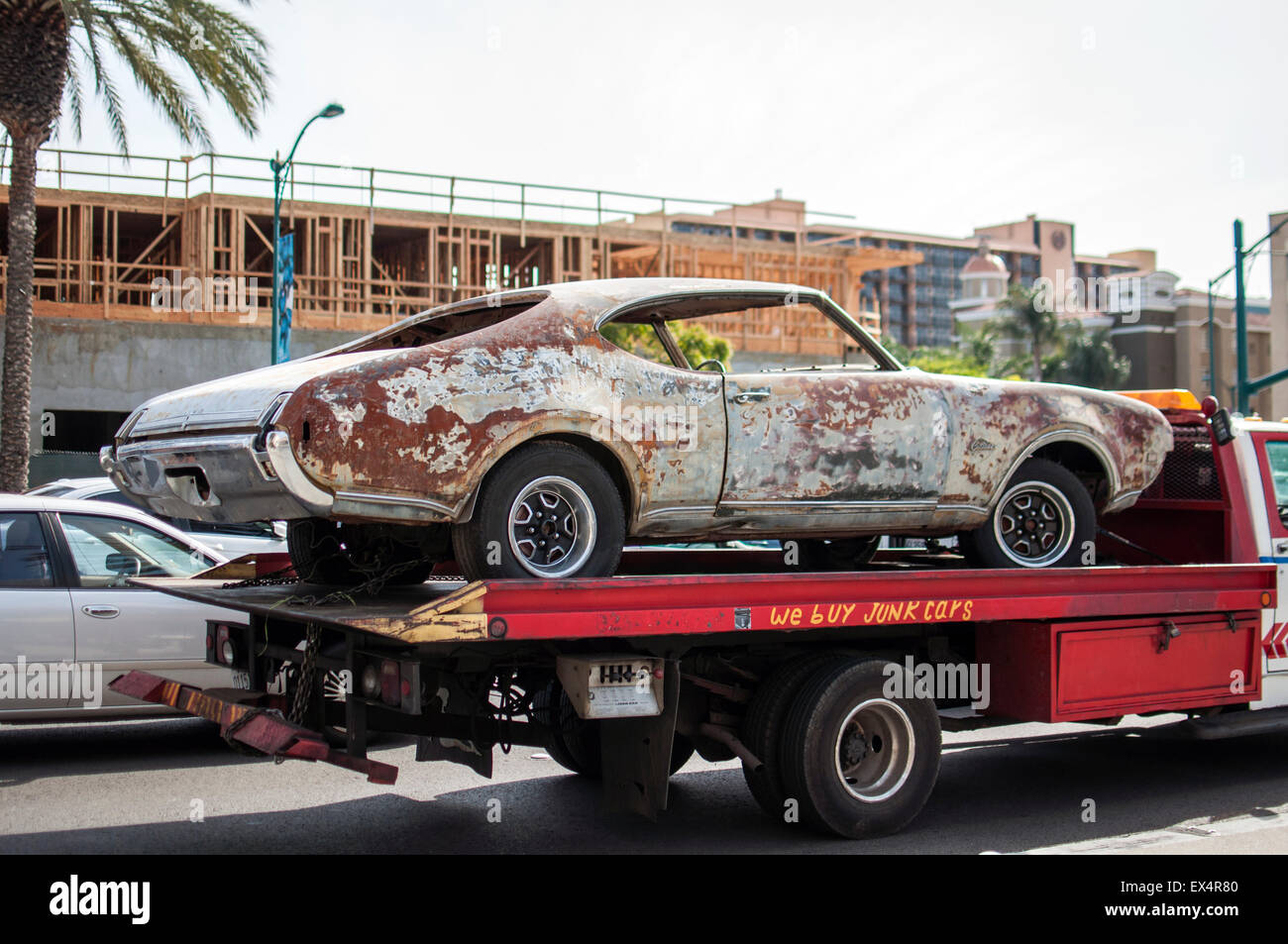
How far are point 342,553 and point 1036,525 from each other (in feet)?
11.9

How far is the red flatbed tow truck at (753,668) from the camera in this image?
508 cm

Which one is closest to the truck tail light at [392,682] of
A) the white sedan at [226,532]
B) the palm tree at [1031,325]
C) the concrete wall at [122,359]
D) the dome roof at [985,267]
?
the white sedan at [226,532]

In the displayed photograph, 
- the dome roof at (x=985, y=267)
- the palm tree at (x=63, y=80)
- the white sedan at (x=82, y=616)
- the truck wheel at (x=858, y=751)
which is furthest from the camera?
the dome roof at (x=985, y=267)

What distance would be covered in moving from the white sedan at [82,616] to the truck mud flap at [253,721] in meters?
0.97

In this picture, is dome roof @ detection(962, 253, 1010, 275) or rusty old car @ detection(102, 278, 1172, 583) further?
dome roof @ detection(962, 253, 1010, 275)

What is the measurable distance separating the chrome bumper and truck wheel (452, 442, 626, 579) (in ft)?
2.10

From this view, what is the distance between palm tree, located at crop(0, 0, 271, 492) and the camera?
1580 cm

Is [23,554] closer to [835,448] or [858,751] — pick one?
[835,448]

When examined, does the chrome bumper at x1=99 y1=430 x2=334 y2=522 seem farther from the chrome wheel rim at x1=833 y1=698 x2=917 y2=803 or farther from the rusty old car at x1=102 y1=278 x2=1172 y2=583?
the chrome wheel rim at x1=833 y1=698 x2=917 y2=803

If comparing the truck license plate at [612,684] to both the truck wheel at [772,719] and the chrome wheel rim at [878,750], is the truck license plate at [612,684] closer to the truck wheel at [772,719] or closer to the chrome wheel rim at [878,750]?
the truck wheel at [772,719]

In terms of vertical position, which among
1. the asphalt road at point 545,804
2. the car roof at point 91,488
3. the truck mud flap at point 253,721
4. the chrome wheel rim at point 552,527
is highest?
the car roof at point 91,488

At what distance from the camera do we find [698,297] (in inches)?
247

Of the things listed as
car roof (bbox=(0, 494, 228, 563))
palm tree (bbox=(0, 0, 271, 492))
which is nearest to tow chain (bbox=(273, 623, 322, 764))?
car roof (bbox=(0, 494, 228, 563))
